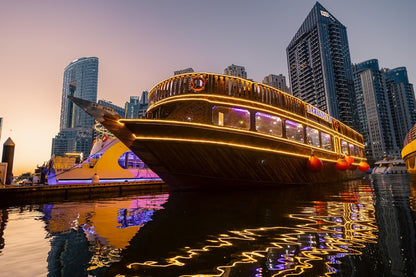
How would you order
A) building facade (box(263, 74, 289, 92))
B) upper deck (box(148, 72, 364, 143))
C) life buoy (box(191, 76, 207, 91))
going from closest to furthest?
life buoy (box(191, 76, 207, 91)), upper deck (box(148, 72, 364, 143)), building facade (box(263, 74, 289, 92))

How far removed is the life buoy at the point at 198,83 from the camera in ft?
38.9

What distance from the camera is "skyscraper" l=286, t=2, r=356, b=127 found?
86.7m

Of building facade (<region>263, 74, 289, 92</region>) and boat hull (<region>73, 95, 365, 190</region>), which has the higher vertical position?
building facade (<region>263, 74, 289, 92</region>)

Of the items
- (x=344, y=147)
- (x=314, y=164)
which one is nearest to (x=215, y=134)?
(x=314, y=164)

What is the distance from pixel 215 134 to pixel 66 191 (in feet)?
33.4

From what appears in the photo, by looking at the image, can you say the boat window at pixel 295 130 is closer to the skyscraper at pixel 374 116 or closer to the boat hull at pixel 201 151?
the boat hull at pixel 201 151

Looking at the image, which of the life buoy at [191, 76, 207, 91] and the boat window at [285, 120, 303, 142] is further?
the boat window at [285, 120, 303, 142]

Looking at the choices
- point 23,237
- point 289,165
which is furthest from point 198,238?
point 289,165

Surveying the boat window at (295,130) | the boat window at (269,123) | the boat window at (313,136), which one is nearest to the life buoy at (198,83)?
the boat window at (269,123)

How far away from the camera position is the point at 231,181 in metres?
11.9

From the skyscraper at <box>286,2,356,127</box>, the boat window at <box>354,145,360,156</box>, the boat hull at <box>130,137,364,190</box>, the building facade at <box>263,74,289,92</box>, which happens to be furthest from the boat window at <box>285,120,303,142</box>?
the building facade at <box>263,74,289,92</box>

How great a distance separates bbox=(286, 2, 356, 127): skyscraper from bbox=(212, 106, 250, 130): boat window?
84394mm

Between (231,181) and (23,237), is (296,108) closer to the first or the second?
(231,181)

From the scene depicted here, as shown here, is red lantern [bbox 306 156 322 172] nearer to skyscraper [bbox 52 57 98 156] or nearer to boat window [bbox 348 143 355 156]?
boat window [bbox 348 143 355 156]
